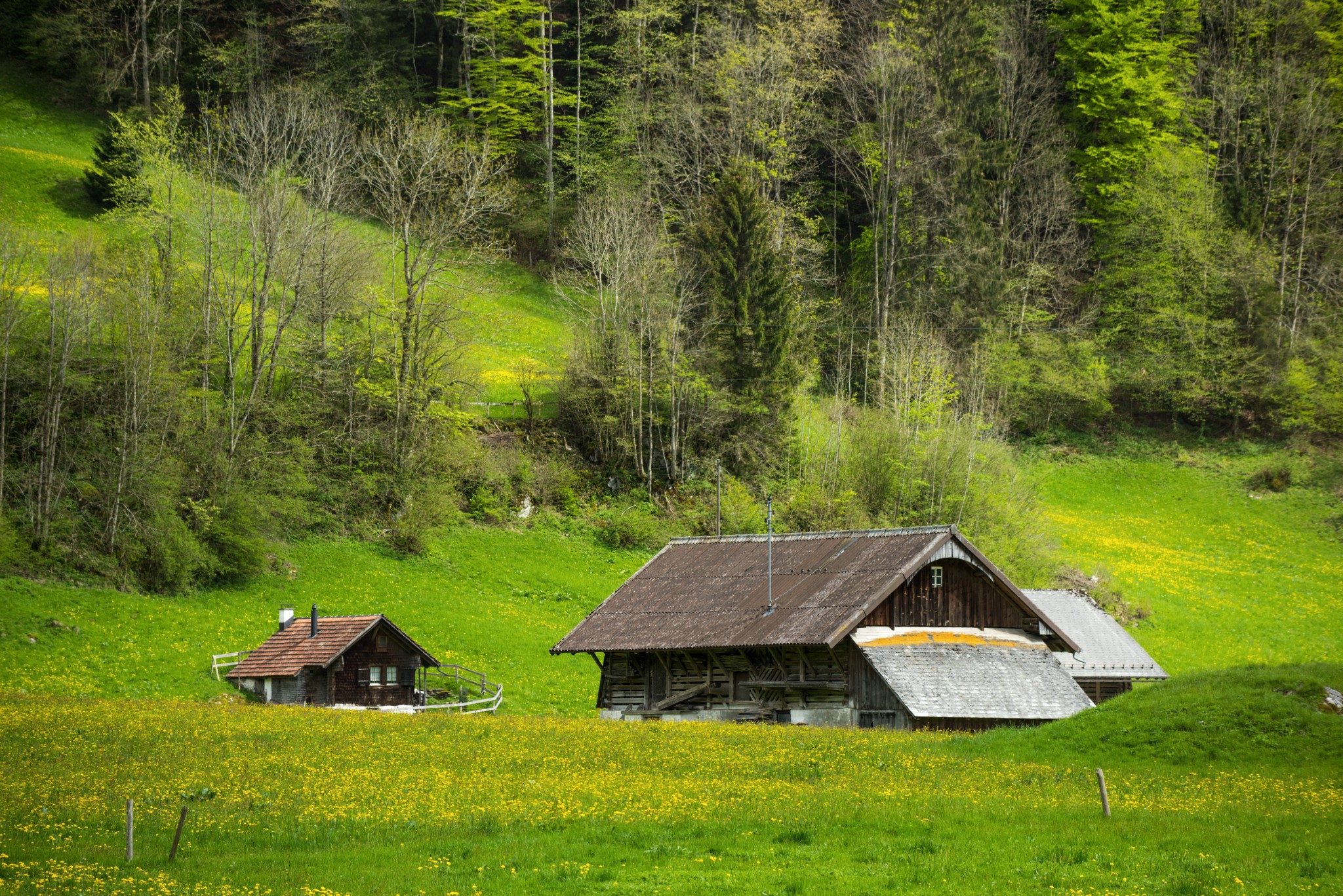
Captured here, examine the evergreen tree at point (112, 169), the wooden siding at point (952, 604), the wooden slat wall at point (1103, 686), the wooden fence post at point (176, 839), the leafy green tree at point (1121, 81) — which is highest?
the leafy green tree at point (1121, 81)

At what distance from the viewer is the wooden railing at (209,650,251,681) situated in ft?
129

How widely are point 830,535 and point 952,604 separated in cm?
576

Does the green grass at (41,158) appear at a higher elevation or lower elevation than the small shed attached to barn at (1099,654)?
higher

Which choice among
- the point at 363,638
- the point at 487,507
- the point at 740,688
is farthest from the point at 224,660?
the point at 487,507

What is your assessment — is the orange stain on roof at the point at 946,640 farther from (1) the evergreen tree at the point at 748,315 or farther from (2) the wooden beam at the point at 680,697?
(1) the evergreen tree at the point at 748,315

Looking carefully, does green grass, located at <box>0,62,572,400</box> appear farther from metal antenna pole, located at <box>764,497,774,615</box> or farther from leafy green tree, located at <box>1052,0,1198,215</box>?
leafy green tree, located at <box>1052,0,1198,215</box>

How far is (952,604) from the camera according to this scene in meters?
38.0

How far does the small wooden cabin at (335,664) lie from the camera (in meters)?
39.8

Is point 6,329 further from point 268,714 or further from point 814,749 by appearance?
point 814,749

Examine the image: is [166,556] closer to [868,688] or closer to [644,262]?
[868,688]

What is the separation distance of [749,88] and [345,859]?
213 feet

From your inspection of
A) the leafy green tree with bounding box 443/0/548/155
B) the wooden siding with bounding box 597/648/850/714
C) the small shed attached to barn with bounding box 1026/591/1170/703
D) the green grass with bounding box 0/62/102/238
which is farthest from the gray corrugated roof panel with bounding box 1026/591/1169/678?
the leafy green tree with bounding box 443/0/548/155

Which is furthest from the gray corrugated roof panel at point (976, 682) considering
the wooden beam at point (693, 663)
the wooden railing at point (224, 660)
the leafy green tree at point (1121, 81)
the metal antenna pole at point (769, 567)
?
the leafy green tree at point (1121, 81)

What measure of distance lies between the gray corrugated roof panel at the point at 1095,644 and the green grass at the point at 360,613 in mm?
18527
